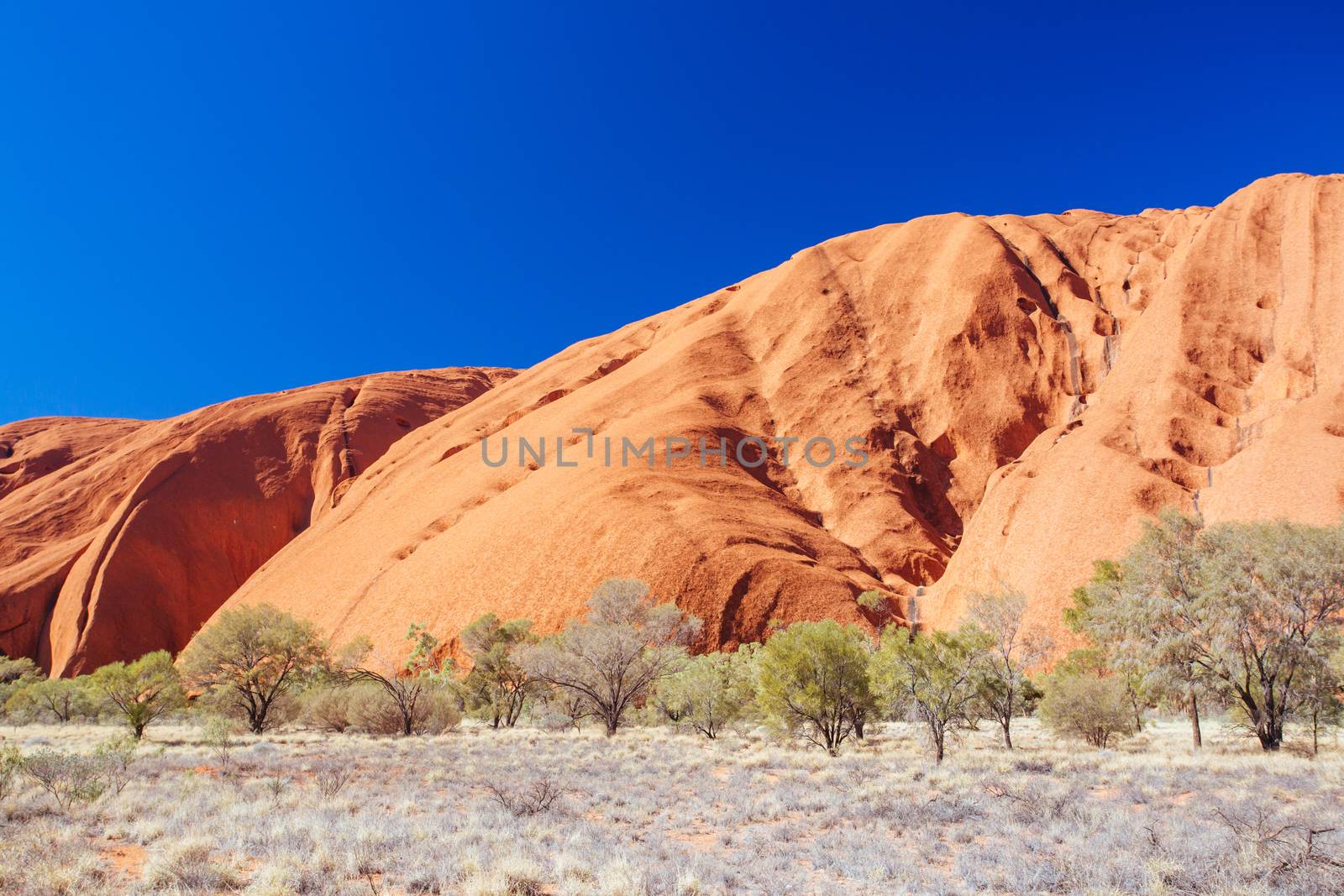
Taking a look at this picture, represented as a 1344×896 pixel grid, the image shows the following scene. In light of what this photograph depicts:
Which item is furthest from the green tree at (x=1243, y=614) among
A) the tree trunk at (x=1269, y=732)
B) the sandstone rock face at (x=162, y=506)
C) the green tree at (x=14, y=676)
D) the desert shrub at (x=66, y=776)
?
the sandstone rock face at (x=162, y=506)

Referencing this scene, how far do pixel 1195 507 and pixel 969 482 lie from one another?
15.5m

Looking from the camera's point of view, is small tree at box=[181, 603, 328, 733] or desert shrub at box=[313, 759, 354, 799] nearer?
desert shrub at box=[313, 759, 354, 799]

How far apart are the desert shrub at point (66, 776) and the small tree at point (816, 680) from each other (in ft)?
52.0

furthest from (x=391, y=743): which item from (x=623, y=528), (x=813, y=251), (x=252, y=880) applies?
(x=813, y=251)

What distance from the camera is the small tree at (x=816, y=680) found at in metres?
20.8

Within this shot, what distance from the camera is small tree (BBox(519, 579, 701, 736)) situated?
2503 centimetres

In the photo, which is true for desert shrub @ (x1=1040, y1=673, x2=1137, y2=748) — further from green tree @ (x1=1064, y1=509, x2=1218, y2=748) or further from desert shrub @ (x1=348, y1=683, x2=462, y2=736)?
desert shrub @ (x1=348, y1=683, x2=462, y2=736)

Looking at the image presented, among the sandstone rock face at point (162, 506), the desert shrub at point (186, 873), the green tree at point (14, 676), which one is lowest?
the green tree at point (14, 676)

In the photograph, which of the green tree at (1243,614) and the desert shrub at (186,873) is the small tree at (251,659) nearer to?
the desert shrub at (186,873)

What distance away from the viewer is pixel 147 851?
840 cm

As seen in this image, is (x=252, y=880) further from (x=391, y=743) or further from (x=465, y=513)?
(x=465, y=513)

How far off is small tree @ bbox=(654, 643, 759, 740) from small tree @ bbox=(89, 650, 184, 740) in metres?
18.4

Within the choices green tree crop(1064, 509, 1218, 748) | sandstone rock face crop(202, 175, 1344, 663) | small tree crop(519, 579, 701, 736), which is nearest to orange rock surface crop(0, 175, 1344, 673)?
sandstone rock face crop(202, 175, 1344, 663)

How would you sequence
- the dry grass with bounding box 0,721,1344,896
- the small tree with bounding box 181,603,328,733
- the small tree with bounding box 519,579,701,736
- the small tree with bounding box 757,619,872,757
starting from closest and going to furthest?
the dry grass with bounding box 0,721,1344,896 → the small tree with bounding box 757,619,872,757 → the small tree with bounding box 519,579,701,736 → the small tree with bounding box 181,603,328,733
